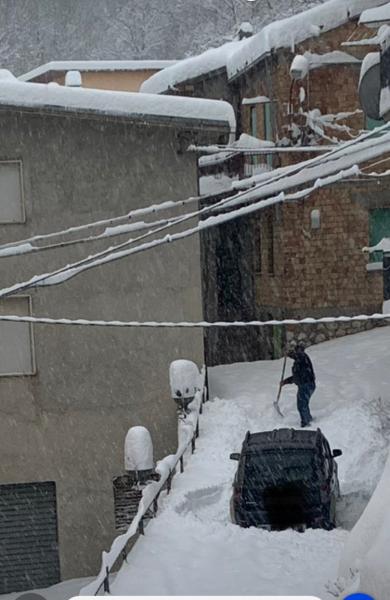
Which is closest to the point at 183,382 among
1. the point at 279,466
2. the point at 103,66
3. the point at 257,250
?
the point at 279,466

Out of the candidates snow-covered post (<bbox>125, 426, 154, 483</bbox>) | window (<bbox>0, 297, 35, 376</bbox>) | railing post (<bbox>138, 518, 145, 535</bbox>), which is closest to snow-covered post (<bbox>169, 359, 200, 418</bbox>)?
snow-covered post (<bbox>125, 426, 154, 483</bbox>)

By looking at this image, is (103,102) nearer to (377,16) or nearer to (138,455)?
(138,455)

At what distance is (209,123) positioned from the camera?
17531mm

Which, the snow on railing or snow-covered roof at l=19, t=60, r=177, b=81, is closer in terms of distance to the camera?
the snow on railing

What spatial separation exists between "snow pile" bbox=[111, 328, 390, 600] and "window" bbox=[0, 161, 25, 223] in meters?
5.02

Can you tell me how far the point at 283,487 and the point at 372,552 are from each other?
8.27 metres

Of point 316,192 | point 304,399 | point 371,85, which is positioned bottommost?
point 304,399

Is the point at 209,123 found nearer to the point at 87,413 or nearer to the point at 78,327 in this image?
the point at 78,327

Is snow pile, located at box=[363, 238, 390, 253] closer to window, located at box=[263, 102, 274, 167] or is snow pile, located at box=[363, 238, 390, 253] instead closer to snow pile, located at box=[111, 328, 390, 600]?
snow pile, located at box=[111, 328, 390, 600]

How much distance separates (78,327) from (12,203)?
2.57m

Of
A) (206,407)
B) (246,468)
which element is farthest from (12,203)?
(246,468)

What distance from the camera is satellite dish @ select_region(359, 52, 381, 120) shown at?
8.82 m

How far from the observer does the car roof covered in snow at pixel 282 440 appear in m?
13.0

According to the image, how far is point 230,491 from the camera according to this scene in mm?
13859
